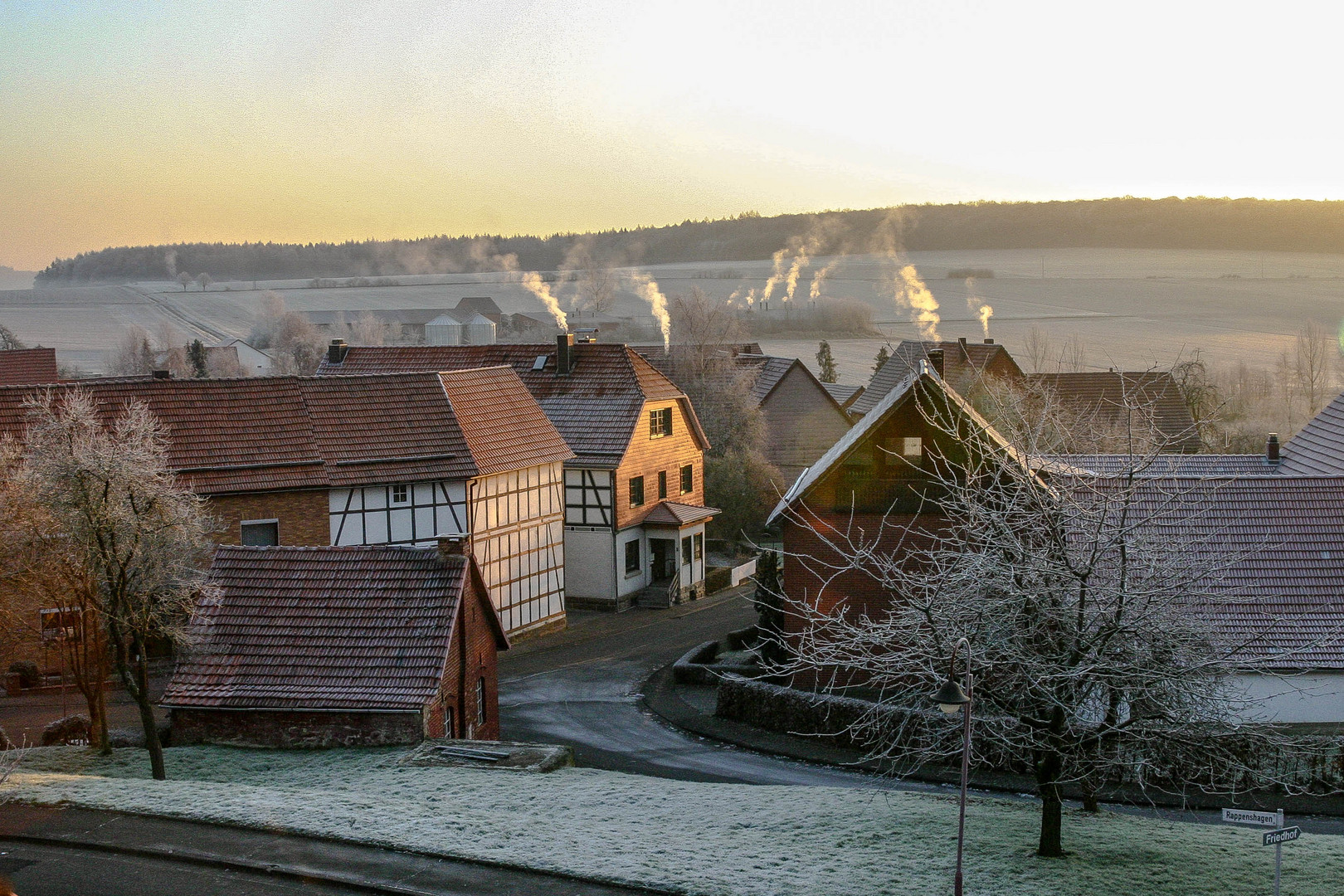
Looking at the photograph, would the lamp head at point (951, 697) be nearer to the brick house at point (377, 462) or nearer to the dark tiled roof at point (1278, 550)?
the dark tiled roof at point (1278, 550)

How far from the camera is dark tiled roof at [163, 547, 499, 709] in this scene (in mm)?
20250

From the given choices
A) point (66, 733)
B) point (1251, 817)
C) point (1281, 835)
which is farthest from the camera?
point (66, 733)

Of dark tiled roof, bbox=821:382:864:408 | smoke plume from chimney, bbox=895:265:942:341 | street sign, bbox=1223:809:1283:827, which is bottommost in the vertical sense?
street sign, bbox=1223:809:1283:827

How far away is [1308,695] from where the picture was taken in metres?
21.8

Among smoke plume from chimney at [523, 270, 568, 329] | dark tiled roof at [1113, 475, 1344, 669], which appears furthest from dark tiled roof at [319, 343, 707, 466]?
smoke plume from chimney at [523, 270, 568, 329]

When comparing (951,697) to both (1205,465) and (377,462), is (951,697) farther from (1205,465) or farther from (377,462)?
(1205,465)

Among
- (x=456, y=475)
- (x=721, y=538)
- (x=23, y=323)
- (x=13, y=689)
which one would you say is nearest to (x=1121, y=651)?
(x=456, y=475)

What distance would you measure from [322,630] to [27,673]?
10.2 metres

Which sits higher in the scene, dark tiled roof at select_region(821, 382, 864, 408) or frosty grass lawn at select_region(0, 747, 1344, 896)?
dark tiled roof at select_region(821, 382, 864, 408)

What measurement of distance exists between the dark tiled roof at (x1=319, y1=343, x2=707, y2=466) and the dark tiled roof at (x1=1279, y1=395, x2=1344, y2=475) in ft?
65.0

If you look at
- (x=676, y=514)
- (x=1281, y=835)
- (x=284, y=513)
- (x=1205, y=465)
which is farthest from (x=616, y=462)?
(x=1281, y=835)

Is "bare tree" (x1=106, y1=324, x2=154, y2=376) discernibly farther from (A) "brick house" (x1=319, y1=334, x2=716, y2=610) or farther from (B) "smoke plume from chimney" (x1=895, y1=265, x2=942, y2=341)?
(B) "smoke plume from chimney" (x1=895, y1=265, x2=942, y2=341)

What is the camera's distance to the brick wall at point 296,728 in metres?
20.0

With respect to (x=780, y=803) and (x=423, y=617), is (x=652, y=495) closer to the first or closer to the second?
(x=423, y=617)
